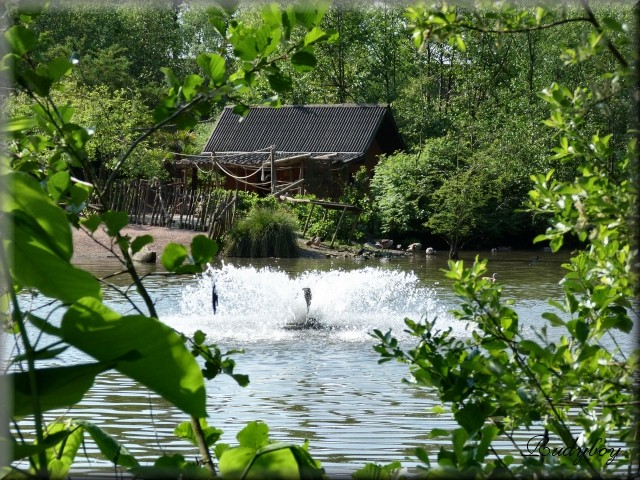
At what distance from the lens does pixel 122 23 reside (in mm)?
34156

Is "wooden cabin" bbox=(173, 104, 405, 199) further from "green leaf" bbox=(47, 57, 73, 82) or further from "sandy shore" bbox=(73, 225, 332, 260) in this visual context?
"green leaf" bbox=(47, 57, 73, 82)

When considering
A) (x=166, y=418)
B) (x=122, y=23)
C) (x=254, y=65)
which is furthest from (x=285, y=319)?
(x=122, y=23)

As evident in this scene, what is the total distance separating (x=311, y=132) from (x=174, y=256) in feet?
102

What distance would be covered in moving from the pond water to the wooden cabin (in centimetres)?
1318

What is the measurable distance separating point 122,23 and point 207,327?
2523 centimetres

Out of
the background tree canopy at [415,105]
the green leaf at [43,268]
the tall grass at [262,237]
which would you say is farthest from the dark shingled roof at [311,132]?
the green leaf at [43,268]

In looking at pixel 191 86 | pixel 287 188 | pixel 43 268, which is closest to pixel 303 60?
pixel 191 86

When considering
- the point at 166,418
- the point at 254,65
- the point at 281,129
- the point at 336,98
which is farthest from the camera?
the point at 336,98

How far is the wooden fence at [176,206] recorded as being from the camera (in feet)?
78.4

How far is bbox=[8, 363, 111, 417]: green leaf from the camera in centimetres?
55

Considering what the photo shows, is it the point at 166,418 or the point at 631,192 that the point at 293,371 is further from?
the point at 631,192

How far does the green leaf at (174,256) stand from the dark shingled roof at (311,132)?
1156 inches

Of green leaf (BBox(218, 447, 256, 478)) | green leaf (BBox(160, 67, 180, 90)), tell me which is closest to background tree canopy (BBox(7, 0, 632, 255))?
green leaf (BBox(160, 67, 180, 90))

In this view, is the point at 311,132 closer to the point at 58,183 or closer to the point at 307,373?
the point at 307,373
